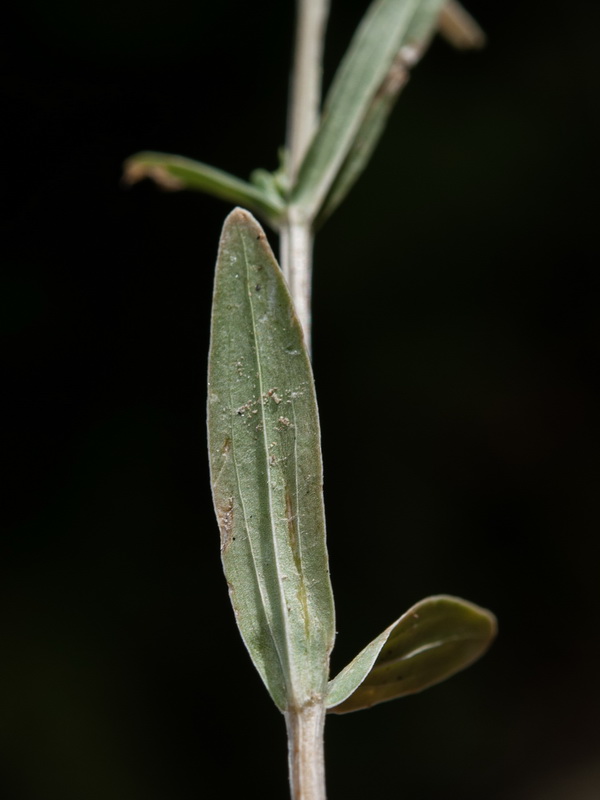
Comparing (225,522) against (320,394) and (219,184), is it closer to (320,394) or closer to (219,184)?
(219,184)

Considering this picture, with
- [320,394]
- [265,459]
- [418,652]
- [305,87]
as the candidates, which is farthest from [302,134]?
[320,394]

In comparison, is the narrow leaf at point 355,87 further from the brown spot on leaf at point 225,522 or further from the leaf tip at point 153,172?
the brown spot on leaf at point 225,522

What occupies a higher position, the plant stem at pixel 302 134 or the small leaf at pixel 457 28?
the small leaf at pixel 457 28

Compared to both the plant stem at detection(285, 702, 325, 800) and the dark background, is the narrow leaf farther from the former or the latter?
the dark background

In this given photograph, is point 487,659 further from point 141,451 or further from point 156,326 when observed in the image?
point 156,326

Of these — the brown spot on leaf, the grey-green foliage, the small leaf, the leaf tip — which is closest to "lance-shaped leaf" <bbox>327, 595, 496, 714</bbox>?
the grey-green foliage

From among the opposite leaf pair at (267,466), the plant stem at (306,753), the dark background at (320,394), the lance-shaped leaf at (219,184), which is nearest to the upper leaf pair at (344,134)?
the lance-shaped leaf at (219,184)

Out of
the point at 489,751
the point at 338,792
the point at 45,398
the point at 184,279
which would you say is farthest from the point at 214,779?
the point at 184,279

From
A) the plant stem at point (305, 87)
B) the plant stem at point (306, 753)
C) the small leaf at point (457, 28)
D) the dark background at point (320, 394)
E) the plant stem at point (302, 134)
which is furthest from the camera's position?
the dark background at point (320, 394)
